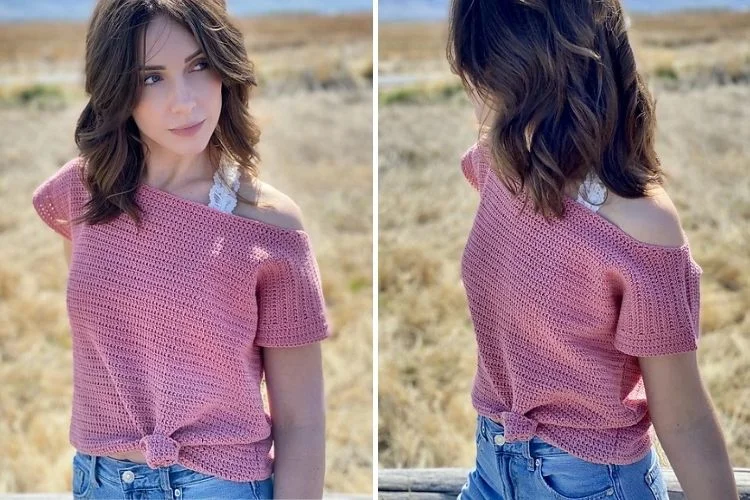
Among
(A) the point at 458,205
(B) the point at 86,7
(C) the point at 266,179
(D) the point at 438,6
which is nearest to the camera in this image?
(A) the point at 458,205

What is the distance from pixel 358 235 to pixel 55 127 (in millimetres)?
2669

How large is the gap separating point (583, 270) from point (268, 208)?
56 cm

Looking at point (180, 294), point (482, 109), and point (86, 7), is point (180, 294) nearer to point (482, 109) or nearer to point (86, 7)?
point (482, 109)

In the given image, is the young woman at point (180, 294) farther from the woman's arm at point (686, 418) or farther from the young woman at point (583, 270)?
the woman's arm at point (686, 418)

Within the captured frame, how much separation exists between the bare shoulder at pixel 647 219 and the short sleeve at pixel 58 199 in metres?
1.00

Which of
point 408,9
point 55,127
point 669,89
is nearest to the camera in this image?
point 669,89

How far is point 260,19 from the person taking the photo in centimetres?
866

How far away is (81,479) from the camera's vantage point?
167cm

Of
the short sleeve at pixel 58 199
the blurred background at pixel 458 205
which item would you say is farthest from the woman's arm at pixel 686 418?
the short sleeve at pixel 58 199

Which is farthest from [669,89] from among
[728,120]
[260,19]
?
[260,19]

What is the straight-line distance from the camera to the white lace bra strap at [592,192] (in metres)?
1.46

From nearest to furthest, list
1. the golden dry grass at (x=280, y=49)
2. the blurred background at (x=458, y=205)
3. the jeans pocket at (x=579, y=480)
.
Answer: the jeans pocket at (x=579, y=480) → the blurred background at (x=458, y=205) → the golden dry grass at (x=280, y=49)

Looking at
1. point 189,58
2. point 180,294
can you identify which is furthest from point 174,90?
point 180,294

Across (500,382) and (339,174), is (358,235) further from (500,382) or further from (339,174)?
(500,382)
